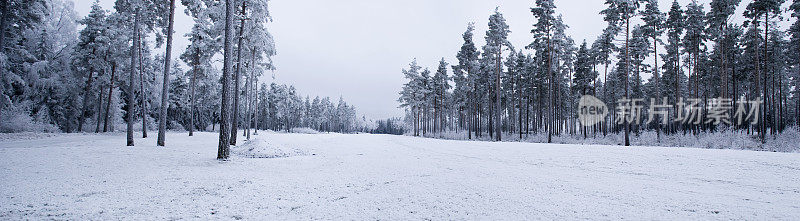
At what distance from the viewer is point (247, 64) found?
23.3 meters

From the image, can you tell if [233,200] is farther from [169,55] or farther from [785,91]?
[785,91]

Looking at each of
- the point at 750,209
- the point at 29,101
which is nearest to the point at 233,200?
the point at 750,209

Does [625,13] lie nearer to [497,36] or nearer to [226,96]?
[497,36]

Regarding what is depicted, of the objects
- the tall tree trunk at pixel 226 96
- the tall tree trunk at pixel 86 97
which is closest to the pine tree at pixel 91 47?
the tall tree trunk at pixel 86 97

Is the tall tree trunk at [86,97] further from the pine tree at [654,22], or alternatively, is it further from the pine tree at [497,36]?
the pine tree at [654,22]

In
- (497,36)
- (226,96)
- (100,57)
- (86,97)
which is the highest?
(497,36)

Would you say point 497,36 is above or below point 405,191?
above

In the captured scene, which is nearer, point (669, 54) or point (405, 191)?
point (405, 191)

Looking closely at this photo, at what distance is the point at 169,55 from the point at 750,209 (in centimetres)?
1914

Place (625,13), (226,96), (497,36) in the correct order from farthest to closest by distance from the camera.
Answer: (497,36) → (625,13) → (226,96)

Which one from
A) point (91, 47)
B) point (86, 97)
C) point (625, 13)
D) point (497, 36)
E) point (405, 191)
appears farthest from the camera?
point (497, 36)

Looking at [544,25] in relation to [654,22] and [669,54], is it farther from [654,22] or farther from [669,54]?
[669,54]

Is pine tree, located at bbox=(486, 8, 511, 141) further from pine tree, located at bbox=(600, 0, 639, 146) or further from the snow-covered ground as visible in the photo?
the snow-covered ground

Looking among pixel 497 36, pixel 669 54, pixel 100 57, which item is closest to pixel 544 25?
pixel 497 36
